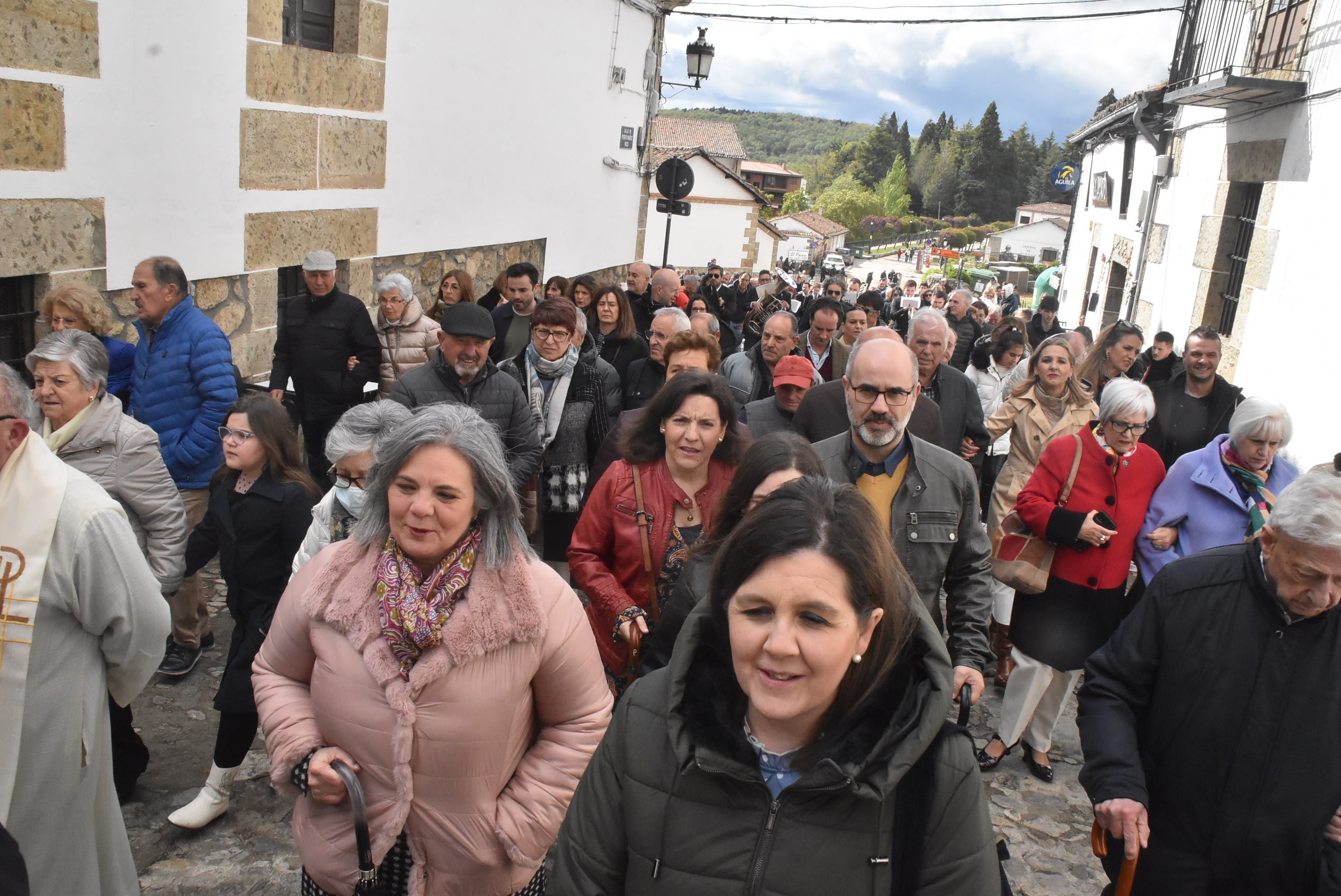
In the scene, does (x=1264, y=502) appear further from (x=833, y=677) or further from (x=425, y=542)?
(x=425, y=542)

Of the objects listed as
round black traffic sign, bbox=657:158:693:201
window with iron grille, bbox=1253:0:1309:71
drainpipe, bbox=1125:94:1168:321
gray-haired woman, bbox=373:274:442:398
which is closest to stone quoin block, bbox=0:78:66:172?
gray-haired woman, bbox=373:274:442:398

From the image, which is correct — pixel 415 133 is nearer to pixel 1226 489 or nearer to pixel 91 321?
pixel 91 321

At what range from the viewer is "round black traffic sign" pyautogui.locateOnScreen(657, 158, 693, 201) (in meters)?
12.3

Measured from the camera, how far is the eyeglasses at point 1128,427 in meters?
4.10

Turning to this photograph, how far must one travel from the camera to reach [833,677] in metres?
1.66

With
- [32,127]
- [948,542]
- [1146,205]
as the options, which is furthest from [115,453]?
[1146,205]

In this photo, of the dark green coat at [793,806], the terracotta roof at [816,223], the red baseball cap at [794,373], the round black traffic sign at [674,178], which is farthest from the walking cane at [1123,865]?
the terracotta roof at [816,223]

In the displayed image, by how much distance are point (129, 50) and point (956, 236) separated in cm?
8915

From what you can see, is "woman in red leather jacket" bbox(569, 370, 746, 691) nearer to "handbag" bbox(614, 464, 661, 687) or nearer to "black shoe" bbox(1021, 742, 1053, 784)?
"handbag" bbox(614, 464, 661, 687)

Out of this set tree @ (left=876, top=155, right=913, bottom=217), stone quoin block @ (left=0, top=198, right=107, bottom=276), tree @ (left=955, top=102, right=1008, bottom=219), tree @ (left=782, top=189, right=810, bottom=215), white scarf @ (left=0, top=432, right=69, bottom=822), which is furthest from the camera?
tree @ (left=876, top=155, right=913, bottom=217)

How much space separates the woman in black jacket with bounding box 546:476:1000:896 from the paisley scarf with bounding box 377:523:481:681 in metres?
0.69

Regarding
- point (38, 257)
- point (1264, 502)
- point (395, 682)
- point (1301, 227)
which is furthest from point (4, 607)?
point (1301, 227)

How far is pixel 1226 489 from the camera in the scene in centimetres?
381

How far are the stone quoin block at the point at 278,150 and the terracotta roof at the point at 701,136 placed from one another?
6174cm
